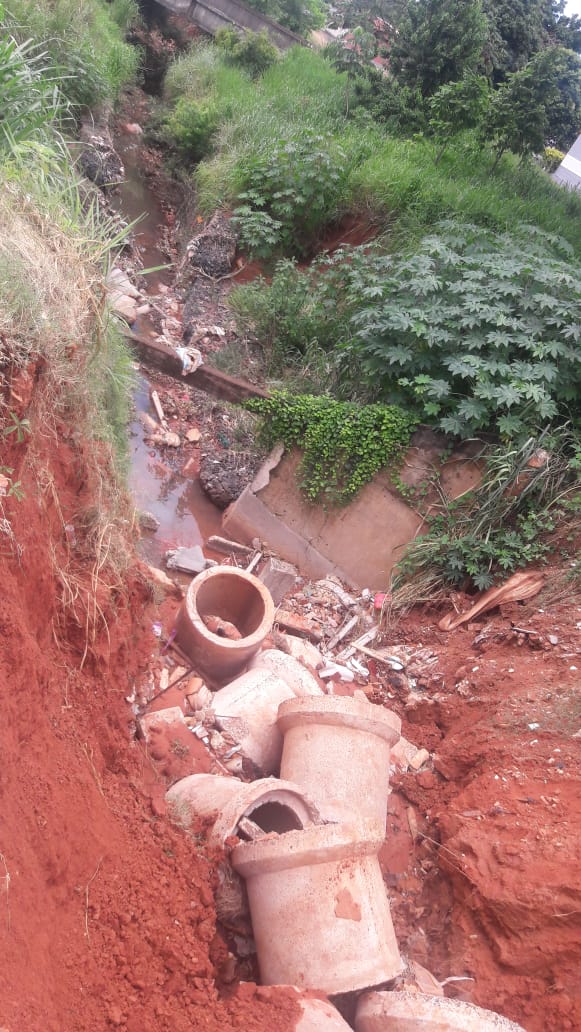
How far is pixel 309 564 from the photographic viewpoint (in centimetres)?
629

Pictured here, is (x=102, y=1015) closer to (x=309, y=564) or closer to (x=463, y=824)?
(x=463, y=824)

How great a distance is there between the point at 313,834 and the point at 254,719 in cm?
139

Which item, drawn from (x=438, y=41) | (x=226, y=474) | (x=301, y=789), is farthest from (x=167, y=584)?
(x=438, y=41)

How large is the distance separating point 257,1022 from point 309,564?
424cm

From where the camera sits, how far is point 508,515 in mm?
5578

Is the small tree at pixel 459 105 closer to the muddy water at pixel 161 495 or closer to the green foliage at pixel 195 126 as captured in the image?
the green foliage at pixel 195 126

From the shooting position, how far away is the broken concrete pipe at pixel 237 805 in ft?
9.45

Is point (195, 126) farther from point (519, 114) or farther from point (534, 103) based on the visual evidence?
point (534, 103)

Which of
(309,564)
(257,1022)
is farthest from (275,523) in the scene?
(257,1022)

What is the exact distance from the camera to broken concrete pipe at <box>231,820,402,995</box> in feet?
8.59

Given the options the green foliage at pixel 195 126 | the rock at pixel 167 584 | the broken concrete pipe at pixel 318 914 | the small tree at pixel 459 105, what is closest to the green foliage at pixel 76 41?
the green foliage at pixel 195 126

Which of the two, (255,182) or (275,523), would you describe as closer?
(275,523)

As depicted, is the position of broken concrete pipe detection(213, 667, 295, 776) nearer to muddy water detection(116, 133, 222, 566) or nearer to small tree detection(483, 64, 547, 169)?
muddy water detection(116, 133, 222, 566)

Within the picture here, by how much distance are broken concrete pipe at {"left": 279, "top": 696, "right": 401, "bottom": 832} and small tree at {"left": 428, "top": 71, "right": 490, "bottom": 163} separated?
32.4 feet
